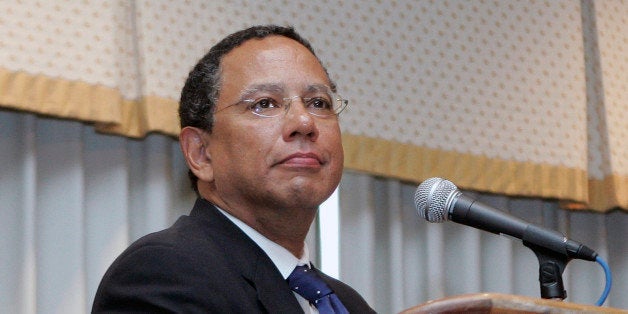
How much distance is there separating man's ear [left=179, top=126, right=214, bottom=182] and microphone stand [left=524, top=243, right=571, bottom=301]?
0.81 m

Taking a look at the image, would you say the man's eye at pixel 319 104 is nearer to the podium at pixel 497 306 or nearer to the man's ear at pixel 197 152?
the man's ear at pixel 197 152

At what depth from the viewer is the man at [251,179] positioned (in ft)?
6.51

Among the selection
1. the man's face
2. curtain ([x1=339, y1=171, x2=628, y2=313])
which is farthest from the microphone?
curtain ([x1=339, y1=171, x2=628, y2=313])

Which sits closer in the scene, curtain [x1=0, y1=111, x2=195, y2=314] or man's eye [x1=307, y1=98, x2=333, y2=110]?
man's eye [x1=307, y1=98, x2=333, y2=110]

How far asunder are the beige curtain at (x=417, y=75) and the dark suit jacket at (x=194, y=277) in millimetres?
870

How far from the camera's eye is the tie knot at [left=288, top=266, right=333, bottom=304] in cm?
218

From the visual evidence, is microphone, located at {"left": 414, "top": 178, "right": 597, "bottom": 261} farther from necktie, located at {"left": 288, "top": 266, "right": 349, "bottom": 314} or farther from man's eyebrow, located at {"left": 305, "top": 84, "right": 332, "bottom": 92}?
man's eyebrow, located at {"left": 305, "top": 84, "right": 332, "bottom": 92}

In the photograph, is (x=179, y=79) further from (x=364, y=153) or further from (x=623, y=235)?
(x=623, y=235)

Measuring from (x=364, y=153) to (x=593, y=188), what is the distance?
109cm

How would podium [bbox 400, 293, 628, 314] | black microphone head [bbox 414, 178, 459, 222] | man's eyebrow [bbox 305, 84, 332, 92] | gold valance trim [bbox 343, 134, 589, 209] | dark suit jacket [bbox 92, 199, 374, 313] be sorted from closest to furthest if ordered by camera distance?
podium [bbox 400, 293, 628, 314], dark suit jacket [bbox 92, 199, 374, 313], black microphone head [bbox 414, 178, 459, 222], man's eyebrow [bbox 305, 84, 332, 92], gold valance trim [bbox 343, 134, 589, 209]

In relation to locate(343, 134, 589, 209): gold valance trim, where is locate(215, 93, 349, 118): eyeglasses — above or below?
below

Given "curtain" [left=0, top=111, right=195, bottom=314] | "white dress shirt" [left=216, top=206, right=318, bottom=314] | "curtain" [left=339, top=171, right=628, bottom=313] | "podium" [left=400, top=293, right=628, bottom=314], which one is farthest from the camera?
"curtain" [left=339, top=171, right=628, bottom=313]

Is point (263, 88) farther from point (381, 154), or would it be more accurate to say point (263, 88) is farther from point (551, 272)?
point (381, 154)

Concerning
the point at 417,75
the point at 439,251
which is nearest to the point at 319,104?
the point at 417,75
